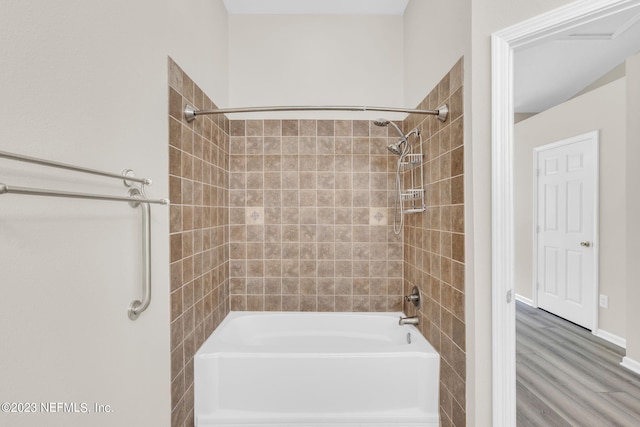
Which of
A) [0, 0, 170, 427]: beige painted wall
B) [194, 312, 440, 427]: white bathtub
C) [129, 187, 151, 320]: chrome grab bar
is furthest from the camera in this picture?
[194, 312, 440, 427]: white bathtub

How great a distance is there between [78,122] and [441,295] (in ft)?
5.82

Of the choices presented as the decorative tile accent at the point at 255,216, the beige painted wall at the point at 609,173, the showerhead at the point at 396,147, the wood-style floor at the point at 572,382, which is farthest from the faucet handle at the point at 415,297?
the beige painted wall at the point at 609,173

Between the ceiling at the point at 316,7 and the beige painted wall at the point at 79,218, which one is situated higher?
the ceiling at the point at 316,7

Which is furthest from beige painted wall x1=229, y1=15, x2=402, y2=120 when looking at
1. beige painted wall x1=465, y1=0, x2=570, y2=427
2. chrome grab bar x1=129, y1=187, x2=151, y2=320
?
chrome grab bar x1=129, y1=187, x2=151, y2=320

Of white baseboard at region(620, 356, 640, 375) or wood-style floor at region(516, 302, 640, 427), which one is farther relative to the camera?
white baseboard at region(620, 356, 640, 375)

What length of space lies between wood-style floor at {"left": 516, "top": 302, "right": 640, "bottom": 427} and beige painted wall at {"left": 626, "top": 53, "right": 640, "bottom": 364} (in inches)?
12.0

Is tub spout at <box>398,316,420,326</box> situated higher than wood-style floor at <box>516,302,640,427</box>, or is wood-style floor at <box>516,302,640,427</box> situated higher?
tub spout at <box>398,316,420,326</box>

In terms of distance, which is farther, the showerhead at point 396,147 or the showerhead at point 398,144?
the showerhead at point 396,147

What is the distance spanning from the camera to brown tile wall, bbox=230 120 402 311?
2.41m

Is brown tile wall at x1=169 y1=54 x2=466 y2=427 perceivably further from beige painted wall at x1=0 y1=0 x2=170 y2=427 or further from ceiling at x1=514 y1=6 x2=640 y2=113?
ceiling at x1=514 y1=6 x2=640 y2=113

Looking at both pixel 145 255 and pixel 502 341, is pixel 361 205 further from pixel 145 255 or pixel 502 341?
pixel 145 255

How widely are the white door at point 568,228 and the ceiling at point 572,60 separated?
0.79 m

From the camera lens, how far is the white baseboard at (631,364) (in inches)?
90.5

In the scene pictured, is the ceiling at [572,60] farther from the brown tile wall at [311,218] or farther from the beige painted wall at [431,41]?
the brown tile wall at [311,218]
